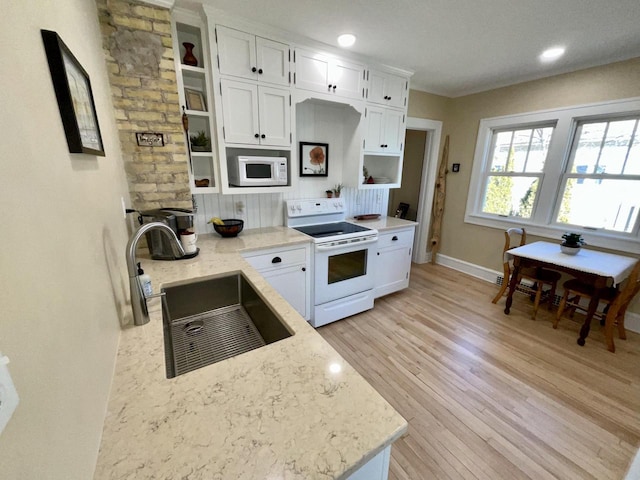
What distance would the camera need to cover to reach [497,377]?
1992mm

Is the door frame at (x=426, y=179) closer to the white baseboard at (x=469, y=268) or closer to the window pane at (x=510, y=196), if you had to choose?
the white baseboard at (x=469, y=268)

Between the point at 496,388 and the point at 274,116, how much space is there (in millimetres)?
2768

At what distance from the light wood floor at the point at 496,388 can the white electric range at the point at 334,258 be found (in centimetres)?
22

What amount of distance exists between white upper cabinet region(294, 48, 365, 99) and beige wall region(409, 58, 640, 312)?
131 cm

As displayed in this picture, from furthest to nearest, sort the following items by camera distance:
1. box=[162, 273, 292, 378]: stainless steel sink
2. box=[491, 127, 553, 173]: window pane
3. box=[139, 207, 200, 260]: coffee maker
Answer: box=[491, 127, 553, 173]: window pane → box=[139, 207, 200, 260]: coffee maker → box=[162, 273, 292, 378]: stainless steel sink

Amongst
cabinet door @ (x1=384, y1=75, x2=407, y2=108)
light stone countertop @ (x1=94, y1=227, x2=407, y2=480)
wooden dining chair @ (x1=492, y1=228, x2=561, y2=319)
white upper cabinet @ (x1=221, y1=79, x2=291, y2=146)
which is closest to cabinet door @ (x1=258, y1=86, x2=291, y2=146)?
white upper cabinet @ (x1=221, y1=79, x2=291, y2=146)

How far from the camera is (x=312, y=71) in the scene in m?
2.31

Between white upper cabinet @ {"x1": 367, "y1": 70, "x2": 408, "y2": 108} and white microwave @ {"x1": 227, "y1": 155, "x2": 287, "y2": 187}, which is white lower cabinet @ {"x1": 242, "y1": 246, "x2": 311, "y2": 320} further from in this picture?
white upper cabinet @ {"x1": 367, "y1": 70, "x2": 408, "y2": 108}

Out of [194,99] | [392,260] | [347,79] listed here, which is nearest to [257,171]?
[194,99]

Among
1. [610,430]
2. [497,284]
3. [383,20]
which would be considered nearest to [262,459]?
[610,430]

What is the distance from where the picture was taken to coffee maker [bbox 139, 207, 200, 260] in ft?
5.69

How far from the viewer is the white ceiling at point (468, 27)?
1.75 metres

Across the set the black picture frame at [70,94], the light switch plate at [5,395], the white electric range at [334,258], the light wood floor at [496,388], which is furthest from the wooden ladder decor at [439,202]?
the light switch plate at [5,395]

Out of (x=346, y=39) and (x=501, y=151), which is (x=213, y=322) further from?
(x=501, y=151)
